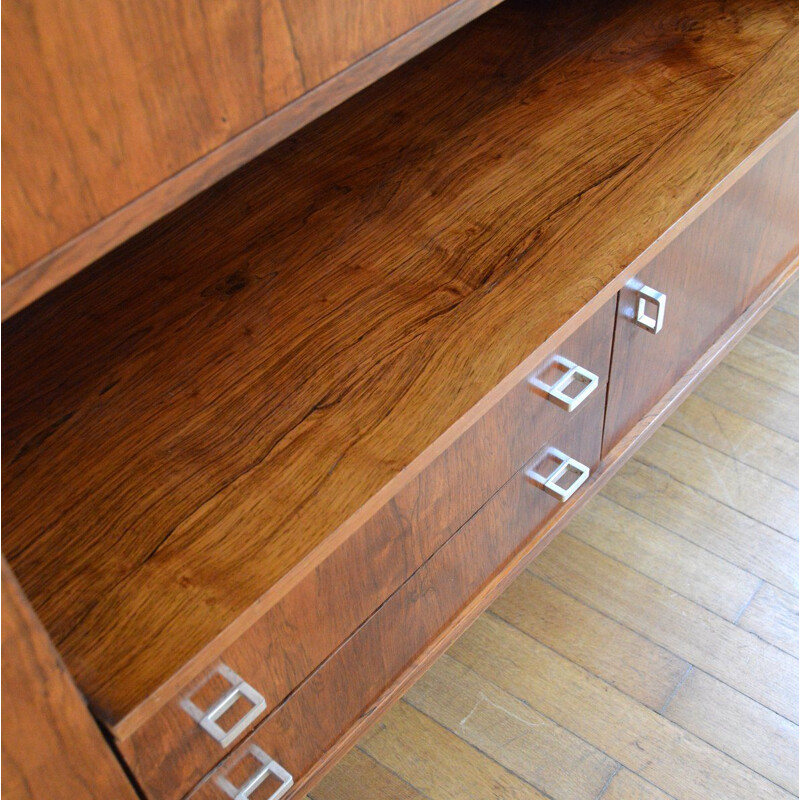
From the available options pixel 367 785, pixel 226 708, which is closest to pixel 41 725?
pixel 226 708

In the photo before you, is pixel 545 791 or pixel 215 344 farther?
pixel 545 791

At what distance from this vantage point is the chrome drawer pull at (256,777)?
78cm

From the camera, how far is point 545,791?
1.03 meters

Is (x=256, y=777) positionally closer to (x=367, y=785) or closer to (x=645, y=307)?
(x=367, y=785)

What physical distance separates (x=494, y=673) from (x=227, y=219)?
57cm

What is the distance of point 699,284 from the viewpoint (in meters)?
1.11

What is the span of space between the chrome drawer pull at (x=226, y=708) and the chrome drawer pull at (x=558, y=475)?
37cm

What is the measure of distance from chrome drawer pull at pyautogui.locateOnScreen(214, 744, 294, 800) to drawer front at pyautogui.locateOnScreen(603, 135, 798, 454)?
0.50m

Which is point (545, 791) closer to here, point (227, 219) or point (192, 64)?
point (227, 219)

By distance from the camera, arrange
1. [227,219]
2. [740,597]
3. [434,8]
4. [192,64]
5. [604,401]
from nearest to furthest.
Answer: [192,64]
[434,8]
[227,219]
[604,401]
[740,597]

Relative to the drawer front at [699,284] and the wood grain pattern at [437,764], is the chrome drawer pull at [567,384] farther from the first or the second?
the wood grain pattern at [437,764]

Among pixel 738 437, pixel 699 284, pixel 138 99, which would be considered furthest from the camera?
pixel 738 437

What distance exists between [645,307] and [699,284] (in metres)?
0.13

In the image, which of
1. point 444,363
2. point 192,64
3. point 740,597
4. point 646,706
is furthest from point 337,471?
point 740,597
